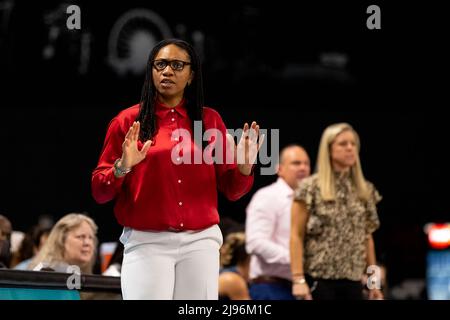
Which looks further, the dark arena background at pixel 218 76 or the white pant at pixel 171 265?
the dark arena background at pixel 218 76

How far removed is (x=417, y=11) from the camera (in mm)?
8312

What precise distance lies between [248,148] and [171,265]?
47cm

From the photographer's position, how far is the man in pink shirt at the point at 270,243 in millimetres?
5594

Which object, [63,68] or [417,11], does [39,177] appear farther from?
[417,11]

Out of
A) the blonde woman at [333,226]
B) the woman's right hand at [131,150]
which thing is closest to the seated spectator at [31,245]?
the blonde woman at [333,226]

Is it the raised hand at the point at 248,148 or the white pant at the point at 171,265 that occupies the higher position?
the raised hand at the point at 248,148

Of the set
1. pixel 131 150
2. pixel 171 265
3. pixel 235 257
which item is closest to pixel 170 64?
pixel 131 150

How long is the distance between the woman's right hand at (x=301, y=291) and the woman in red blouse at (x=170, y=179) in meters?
1.69

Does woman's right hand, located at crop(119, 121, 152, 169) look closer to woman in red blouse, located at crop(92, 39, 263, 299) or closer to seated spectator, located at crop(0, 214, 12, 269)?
woman in red blouse, located at crop(92, 39, 263, 299)

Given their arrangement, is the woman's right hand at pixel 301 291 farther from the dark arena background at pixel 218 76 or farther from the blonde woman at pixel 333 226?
the dark arena background at pixel 218 76

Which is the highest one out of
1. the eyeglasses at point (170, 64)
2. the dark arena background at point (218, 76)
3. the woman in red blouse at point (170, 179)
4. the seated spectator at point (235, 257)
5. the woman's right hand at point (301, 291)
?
the dark arena background at point (218, 76)

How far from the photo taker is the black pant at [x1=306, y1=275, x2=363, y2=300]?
4984 millimetres

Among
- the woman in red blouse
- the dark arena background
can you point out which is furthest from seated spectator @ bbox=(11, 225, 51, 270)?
the woman in red blouse

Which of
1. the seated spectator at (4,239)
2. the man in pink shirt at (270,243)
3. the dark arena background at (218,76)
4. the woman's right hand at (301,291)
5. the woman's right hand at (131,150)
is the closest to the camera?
the woman's right hand at (131,150)
